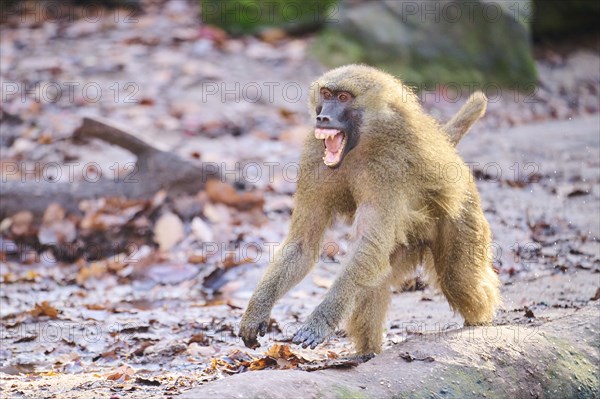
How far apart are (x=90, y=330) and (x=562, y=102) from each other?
29.1 feet

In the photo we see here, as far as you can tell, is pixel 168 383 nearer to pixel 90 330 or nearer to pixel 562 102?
pixel 90 330

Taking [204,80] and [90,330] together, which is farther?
[204,80]

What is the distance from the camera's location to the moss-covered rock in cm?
1394

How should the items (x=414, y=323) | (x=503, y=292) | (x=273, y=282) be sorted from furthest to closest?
(x=503, y=292), (x=414, y=323), (x=273, y=282)

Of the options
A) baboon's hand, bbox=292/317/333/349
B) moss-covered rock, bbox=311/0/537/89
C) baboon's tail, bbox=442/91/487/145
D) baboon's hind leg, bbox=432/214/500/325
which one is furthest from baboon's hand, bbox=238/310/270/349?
moss-covered rock, bbox=311/0/537/89

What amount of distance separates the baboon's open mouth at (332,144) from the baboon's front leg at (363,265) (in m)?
0.34

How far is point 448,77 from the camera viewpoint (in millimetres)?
13906

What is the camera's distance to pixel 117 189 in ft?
A: 31.0

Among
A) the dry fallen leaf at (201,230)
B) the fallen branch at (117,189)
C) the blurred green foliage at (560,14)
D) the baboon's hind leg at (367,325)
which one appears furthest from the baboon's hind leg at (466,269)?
the blurred green foliage at (560,14)

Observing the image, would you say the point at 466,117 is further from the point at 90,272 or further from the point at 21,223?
the point at 21,223

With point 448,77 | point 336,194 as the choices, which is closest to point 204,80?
point 448,77

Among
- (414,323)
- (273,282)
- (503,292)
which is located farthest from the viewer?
(503,292)

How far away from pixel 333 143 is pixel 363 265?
2.44ft

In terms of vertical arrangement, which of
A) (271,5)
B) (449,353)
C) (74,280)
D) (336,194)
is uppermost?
(271,5)
